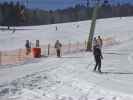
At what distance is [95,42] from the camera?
22781mm

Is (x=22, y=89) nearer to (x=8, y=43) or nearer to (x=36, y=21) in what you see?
(x=8, y=43)

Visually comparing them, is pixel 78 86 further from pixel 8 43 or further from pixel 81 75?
pixel 8 43

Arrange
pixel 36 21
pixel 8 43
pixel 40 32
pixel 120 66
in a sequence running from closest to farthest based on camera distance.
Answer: pixel 120 66 → pixel 8 43 → pixel 40 32 → pixel 36 21

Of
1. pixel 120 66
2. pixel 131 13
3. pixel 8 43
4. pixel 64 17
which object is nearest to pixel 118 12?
pixel 131 13

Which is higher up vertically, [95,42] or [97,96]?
[95,42]

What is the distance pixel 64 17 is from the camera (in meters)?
187

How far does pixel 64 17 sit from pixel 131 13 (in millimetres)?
24824

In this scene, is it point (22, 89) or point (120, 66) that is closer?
point (22, 89)

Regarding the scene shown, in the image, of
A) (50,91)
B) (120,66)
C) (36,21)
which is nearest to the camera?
(50,91)

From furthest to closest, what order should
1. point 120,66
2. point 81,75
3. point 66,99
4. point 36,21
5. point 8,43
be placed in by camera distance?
point 36,21 → point 8,43 → point 120,66 → point 81,75 → point 66,99

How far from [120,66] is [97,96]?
11.4 meters

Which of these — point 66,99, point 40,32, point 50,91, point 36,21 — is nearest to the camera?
point 66,99

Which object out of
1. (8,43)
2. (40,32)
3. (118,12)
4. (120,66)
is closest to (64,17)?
(118,12)

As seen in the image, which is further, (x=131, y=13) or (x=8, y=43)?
(x=131, y=13)
